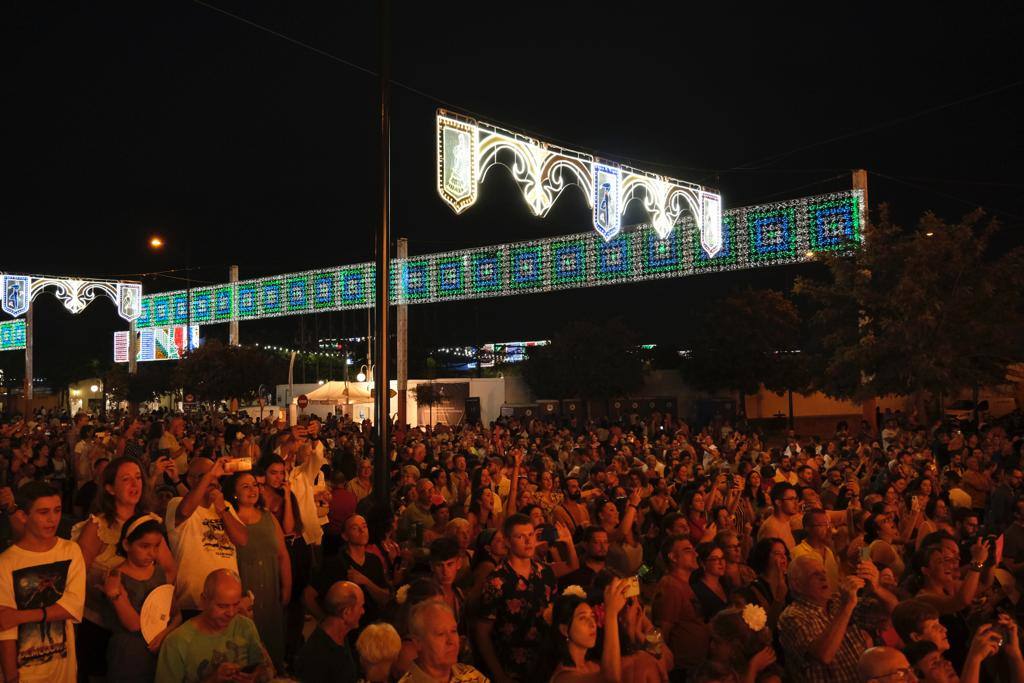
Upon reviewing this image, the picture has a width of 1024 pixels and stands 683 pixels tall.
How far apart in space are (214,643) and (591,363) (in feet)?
98.3

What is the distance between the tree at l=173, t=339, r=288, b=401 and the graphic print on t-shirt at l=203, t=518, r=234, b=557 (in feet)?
113

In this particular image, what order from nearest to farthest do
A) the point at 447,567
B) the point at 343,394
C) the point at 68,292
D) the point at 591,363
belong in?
the point at 447,567
the point at 343,394
the point at 591,363
the point at 68,292

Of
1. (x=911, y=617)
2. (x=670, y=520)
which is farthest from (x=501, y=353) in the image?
(x=911, y=617)

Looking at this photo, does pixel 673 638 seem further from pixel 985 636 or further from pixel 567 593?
pixel 985 636

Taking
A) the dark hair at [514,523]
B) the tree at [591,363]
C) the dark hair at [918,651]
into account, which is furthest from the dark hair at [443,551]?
the tree at [591,363]

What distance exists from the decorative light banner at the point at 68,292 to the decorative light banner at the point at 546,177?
26637 mm

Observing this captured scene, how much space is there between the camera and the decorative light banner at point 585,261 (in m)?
20.4

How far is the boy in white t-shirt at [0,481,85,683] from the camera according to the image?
420 cm

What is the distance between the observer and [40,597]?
4.27m

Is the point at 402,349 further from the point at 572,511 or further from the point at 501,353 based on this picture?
the point at 501,353

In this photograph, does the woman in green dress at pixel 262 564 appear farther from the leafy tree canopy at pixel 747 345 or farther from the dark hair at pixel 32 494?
the leafy tree canopy at pixel 747 345

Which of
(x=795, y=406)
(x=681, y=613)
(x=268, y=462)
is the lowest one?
(x=681, y=613)

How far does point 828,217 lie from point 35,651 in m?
18.9

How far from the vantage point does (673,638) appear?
5438mm
